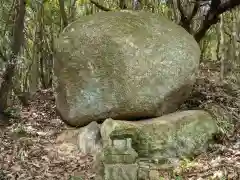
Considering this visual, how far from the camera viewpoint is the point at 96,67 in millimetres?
7102

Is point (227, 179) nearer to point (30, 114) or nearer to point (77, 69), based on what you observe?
point (77, 69)

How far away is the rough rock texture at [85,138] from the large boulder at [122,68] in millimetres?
170

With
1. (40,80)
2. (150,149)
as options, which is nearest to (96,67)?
(150,149)

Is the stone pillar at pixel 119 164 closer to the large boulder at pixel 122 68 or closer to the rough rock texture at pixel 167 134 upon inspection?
the rough rock texture at pixel 167 134

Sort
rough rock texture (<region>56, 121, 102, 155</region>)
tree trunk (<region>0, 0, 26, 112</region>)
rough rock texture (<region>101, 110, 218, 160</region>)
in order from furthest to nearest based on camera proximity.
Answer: tree trunk (<region>0, 0, 26, 112</region>)
rough rock texture (<region>56, 121, 102, 155</region>)
rough rock texture (<region>101, 110, 218, 160</region>)

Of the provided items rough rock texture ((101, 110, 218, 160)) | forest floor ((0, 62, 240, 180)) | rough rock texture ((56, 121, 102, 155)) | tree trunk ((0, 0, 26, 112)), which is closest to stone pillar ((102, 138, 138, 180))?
rough rock texture ((101, 110, 218, 160))

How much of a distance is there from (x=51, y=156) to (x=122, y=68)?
1856 mm

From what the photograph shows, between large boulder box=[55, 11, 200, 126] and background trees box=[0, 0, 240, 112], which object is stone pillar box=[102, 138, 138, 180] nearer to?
large boulder box=[55, 11, 200, 126]

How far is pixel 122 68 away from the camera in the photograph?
6895 millimetres

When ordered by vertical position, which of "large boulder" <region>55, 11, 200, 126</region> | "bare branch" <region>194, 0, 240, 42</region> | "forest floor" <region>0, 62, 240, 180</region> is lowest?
"forest floor" <region>0, 62, 240, 180</region>

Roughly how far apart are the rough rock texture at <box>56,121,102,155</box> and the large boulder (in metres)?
0.17

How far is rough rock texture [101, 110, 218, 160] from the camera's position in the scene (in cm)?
618

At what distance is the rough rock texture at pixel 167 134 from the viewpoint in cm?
618

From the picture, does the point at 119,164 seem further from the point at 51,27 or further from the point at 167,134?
the point at 51,27
